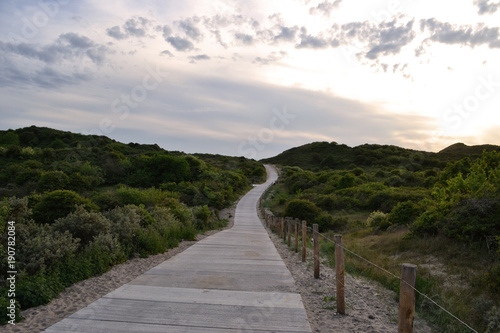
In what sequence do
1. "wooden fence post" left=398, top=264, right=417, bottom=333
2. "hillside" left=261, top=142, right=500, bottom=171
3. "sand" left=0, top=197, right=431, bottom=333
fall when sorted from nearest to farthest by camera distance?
"wooden fence post" left=398, top=264, right=417, bottom=333, "sand" left=0, top=197, right=431, bottom=333, "hillside" left=261, top=142, right=500, bottom=171

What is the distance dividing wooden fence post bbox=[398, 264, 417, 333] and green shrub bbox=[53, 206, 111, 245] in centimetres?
726

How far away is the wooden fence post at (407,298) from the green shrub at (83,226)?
726cm

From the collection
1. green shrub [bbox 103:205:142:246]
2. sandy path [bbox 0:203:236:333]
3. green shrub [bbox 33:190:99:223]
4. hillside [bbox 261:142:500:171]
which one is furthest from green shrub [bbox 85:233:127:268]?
hillside [bbox 261:142:500:171]

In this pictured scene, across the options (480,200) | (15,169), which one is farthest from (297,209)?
(15,169)

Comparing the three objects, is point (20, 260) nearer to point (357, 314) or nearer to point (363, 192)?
point (357, 314)

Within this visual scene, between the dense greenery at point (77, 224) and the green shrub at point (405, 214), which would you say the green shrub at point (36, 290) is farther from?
the green shrub at point (405, 214)

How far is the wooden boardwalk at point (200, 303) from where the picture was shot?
4.82 m

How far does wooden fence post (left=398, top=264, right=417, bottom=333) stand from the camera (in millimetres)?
4082

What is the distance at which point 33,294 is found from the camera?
564 centimetres

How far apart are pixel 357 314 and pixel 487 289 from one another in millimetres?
3995

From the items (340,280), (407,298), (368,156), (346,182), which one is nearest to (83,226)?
(340,280)

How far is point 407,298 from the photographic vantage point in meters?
4.14

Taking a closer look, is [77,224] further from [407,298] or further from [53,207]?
[407,298]

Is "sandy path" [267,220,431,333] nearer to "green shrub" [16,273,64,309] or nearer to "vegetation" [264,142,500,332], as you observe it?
"vegetation" [264,142,500,332]
